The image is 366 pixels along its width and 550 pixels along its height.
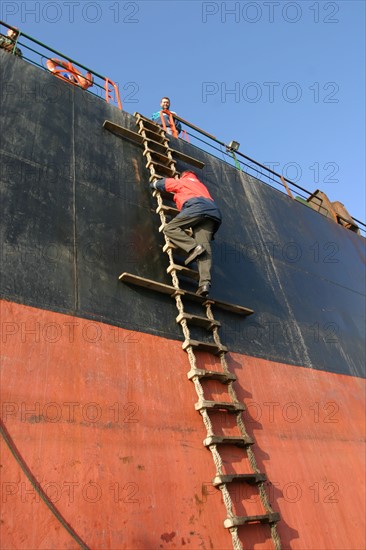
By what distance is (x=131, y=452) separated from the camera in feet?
9.17

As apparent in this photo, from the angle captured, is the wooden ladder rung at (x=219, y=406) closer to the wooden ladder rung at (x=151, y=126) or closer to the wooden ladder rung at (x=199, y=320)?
the wooden ladder rung at (x=199, y=320)

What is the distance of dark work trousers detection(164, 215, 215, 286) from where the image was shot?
406 centimetres

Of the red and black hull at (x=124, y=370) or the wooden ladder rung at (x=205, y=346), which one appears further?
the wooden ladder rung at (x=205, y=346)

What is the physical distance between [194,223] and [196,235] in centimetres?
13

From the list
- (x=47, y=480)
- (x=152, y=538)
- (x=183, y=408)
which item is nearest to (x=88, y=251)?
(x=183, y=408)

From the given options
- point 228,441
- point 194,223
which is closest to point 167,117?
point 194,223

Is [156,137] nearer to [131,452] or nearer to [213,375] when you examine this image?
[213,375]

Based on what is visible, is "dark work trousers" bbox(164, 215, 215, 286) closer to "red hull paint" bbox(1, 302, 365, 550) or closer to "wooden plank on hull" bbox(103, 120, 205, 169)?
"red hull paint" bbox(1, 302, 365, 550)

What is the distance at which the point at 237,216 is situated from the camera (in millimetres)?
5992

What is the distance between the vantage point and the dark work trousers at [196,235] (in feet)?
13.3

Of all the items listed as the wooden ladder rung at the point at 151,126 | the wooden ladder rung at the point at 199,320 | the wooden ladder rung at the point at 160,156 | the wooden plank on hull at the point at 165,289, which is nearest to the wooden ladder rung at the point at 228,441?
the wooden ladder rung at the point at 199,320

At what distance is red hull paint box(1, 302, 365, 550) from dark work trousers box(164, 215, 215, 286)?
88cm

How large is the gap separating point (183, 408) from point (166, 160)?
3316 millimetres

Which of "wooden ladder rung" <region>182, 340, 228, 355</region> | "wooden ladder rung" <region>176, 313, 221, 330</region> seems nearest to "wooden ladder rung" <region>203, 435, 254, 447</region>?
"wooden ladder rung" <region>182, 340, 228, 355</region>
